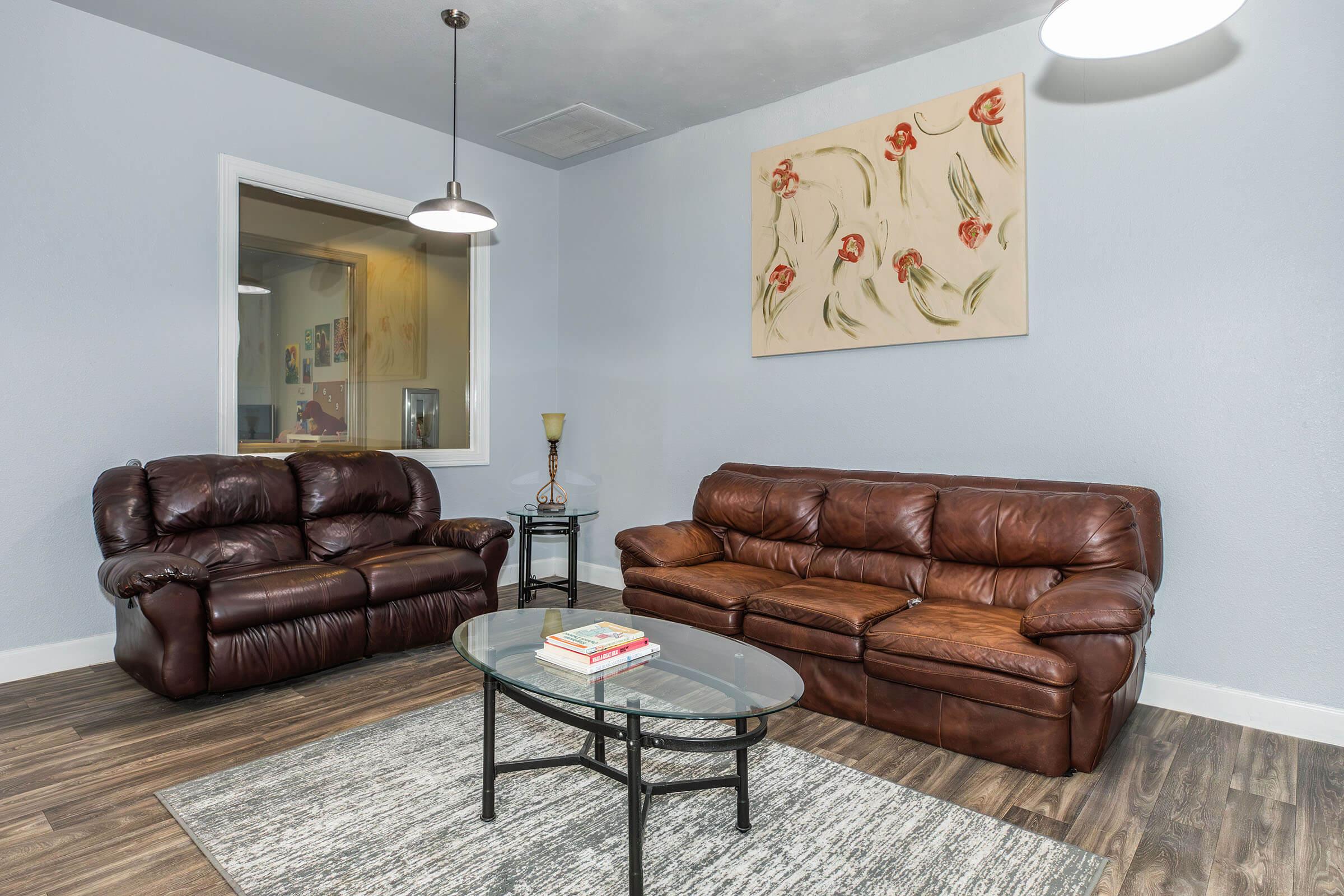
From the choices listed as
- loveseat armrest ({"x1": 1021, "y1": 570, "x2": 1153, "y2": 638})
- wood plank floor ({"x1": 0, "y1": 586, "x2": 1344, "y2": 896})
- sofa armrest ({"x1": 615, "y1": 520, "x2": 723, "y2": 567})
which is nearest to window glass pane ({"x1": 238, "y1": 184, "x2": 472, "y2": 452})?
wood plank floor ({"x1": 0, "y1": 586, "x2": 1344, "y2": 896})

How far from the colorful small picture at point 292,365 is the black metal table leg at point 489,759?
2.89 meters

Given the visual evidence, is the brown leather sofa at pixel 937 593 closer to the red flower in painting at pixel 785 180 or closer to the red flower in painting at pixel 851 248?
the red flower in painting at pixel 851 248

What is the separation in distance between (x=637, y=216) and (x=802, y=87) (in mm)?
1438

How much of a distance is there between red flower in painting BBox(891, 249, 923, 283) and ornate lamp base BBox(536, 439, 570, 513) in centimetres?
252

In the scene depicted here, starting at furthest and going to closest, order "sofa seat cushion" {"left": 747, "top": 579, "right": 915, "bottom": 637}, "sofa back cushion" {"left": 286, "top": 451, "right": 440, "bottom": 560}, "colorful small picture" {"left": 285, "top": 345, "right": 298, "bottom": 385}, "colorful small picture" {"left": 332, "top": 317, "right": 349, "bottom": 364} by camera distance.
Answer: "colorful small picture" {"left": 332, "top": 317, "right": 349, "bottom": 364}, "colorful small picture" {"left": 285, "top": 345, "right": 298, "bottom": 385}, "sofa back cushion" {"left": 286, "top": 451, "right": 440, "bottom": 560}, "sofa seat cushion" {"left": 747, "top": 579, "right": 915, "bottom": 637}

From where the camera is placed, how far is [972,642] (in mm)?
2607

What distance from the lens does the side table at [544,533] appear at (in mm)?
4750

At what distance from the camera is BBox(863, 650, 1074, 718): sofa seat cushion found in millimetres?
2457

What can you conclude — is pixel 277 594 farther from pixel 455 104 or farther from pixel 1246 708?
pixel 1246 708

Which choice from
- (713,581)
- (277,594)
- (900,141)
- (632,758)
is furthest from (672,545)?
(900,141)

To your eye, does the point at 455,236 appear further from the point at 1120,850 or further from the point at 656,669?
the point at 1120,850

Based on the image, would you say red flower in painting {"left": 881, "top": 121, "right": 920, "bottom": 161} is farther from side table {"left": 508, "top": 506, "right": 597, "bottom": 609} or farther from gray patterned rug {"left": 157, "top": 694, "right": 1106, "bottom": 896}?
gray patterned rug {"left": 157, "top": 694, "right": 1106, "bottom": 896}

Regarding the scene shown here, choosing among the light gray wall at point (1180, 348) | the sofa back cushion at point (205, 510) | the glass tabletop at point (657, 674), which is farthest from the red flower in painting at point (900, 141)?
the sofa back cushion at point (205, 510)

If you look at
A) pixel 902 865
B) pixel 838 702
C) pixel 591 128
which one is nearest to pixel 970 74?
pixel 591 128
